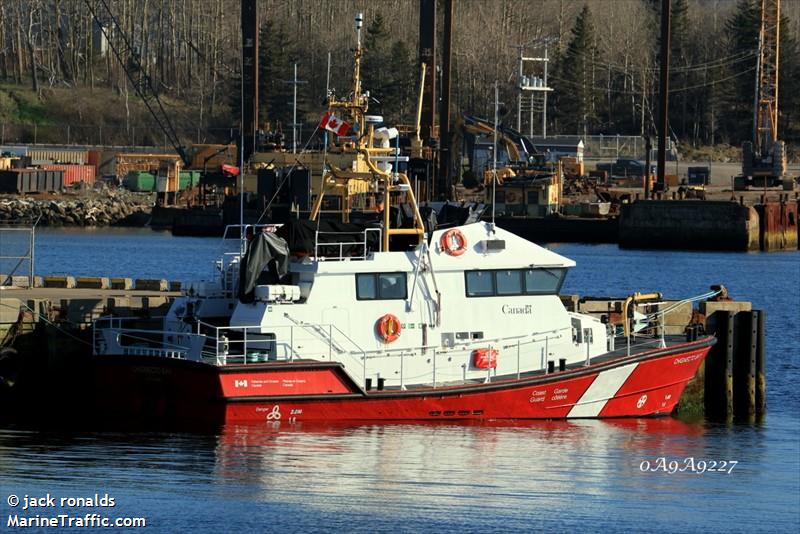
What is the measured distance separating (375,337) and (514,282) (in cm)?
277

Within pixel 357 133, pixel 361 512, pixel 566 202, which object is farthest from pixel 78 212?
pixel 361 512

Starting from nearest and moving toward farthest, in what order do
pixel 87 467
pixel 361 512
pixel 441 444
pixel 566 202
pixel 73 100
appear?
pixel 361 512
pixel 87 467
pixel 441 444
pixel 566 202
pixel 73 100

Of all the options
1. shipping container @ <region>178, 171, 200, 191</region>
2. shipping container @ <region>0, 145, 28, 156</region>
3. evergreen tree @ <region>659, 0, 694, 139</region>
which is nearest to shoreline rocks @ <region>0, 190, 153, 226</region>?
shipping container @ <region>178, 171, 200, 191</region>

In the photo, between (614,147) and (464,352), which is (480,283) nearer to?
(464,352)

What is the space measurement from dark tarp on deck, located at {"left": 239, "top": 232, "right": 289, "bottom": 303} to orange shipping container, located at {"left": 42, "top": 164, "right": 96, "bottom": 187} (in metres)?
74.1

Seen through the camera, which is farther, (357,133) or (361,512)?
(357,133)

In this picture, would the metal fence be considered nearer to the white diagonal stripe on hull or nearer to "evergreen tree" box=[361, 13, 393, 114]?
"evergreen tree" box=[361, 13, 393, 114]

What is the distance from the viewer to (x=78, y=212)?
301 ft

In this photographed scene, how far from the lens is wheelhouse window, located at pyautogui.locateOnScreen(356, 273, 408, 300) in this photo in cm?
2762

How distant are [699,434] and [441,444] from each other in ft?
16.9

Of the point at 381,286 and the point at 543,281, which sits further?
the point at 543,281

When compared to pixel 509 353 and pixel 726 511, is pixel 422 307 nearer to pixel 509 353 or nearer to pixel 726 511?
pixel 509 353

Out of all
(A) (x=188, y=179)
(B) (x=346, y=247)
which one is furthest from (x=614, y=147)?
(B) (x=346, y=247)

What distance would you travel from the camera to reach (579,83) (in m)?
118
